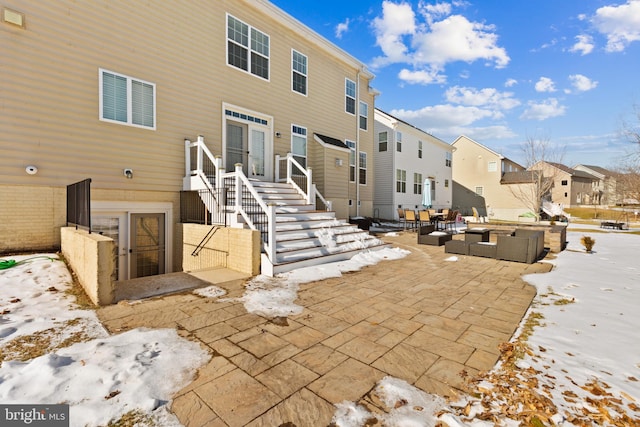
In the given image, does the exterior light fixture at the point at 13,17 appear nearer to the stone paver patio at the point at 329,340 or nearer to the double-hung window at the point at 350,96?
the stone paver patio at the point at 329,340

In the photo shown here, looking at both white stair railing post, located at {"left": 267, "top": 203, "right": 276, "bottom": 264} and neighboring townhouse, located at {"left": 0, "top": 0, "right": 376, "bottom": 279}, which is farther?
neighboring townhouse, located at {"left": 0, "top": 0, "right": 376, "bottom": 279}

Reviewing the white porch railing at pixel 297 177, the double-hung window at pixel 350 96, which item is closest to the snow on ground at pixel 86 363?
the white porch railing at pixel 297 177

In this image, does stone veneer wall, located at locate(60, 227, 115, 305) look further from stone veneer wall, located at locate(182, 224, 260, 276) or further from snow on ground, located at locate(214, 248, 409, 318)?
stone veneer wall, located at locate(182, 224, 260, 276)

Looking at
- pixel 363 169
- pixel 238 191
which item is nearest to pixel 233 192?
pixel 238 191

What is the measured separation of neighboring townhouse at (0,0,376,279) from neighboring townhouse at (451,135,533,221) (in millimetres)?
24934

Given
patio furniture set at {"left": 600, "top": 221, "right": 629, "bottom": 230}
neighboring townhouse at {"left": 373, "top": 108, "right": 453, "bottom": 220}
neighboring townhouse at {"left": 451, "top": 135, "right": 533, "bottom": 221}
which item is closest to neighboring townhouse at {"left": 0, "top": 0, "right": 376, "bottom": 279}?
neighboring townhouse at {"left": 373, "top": 108, "right": 453, "bottom": 220}

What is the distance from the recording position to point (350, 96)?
48.8 ft

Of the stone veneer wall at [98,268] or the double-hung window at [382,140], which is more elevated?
the double-hung window at [382,140]

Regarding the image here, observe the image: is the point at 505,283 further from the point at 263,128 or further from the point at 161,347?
the point at 263,128

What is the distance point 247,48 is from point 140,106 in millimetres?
4531

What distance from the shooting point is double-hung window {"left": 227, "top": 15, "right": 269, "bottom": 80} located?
9.73 m

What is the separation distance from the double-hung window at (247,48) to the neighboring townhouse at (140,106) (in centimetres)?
4

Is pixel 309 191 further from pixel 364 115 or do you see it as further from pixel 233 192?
pixel 364 115

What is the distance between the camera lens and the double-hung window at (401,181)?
21.7m
